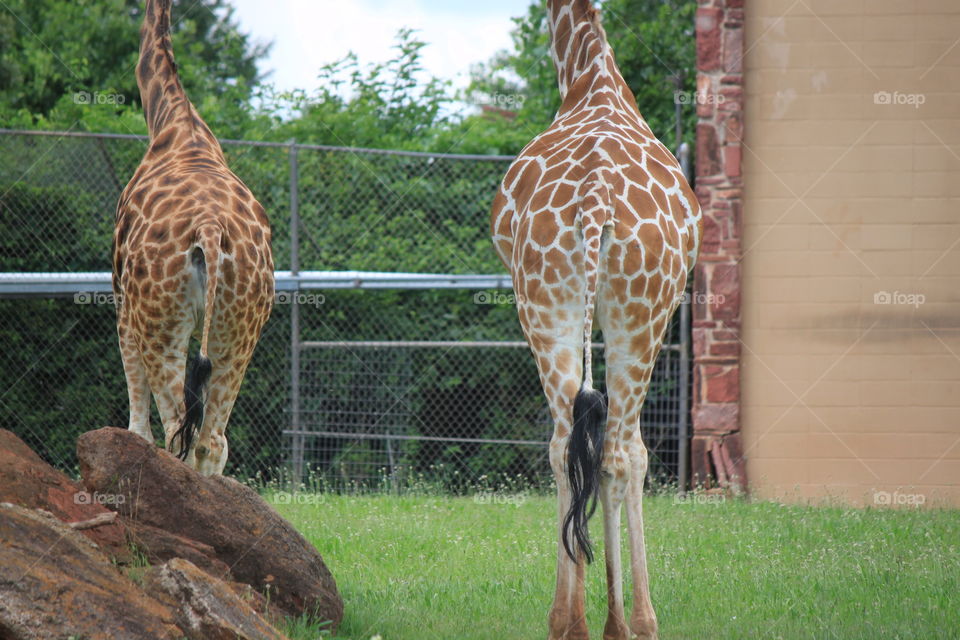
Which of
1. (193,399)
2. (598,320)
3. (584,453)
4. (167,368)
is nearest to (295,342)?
(167,368)

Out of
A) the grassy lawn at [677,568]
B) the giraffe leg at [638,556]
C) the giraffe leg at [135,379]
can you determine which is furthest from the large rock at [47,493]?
the giraffe leg at [638,556]

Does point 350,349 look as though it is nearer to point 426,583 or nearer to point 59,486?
point 426,583

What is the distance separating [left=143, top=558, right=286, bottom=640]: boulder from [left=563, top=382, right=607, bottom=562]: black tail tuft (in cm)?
130

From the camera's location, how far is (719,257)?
9.63 meters

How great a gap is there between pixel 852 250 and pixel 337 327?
5.17 metres

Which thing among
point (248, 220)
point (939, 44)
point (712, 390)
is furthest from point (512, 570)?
point (939, 44)

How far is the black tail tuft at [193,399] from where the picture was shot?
5.03 metres

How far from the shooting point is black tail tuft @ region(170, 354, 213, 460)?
503cm

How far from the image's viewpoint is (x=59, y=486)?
466cm

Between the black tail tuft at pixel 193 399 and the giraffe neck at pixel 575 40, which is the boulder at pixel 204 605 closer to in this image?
the black tail tuft at pixel 193 399

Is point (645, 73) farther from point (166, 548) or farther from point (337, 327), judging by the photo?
point (166, 548)

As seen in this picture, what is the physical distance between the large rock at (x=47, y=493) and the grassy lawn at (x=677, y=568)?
91cm

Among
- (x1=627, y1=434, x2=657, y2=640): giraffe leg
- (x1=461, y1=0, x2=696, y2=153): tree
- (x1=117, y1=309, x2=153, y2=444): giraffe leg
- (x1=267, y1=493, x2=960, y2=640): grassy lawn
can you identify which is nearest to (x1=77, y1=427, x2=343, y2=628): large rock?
(x1=267, y1=493, x2=960, y2=640): grassy lawn

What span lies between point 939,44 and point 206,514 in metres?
8.19
